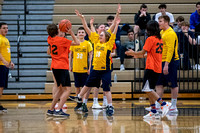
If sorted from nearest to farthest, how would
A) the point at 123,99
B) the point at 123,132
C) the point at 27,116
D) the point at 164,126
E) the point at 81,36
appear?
the point at 123,132 < the point at 164,126 < the point at 27,116 < the point at 81,36 < the point at 123,99

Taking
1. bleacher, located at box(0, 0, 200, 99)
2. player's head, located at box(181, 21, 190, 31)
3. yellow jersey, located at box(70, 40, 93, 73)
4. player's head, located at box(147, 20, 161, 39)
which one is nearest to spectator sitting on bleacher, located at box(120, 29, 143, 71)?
bleacher, located at box(0, 0, 200, 99)

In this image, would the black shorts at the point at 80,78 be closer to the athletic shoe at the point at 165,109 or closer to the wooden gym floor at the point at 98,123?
the wooden gym floor at the point at 98,123

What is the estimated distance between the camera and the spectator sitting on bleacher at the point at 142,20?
1195 cm

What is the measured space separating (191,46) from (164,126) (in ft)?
20.2

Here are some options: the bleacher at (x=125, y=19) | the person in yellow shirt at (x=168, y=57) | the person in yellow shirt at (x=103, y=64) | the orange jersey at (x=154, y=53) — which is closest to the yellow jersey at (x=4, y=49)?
the person in yellow shirt at (x=103, y=64)

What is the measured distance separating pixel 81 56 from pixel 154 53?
237 centimetres

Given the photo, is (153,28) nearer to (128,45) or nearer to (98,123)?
(98,123)

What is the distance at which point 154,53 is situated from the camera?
7047 millimetres

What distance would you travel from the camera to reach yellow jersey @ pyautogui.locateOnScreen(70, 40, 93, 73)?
8844 millimetres

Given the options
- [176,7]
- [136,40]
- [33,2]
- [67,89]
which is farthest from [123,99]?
[33,2]

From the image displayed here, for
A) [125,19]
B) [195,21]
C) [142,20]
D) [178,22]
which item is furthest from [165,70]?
[125,19]

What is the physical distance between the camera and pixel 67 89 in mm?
7277

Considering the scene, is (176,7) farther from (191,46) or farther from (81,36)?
(81,36)

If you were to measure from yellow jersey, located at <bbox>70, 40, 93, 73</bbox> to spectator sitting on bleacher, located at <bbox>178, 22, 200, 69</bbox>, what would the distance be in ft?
11.6
